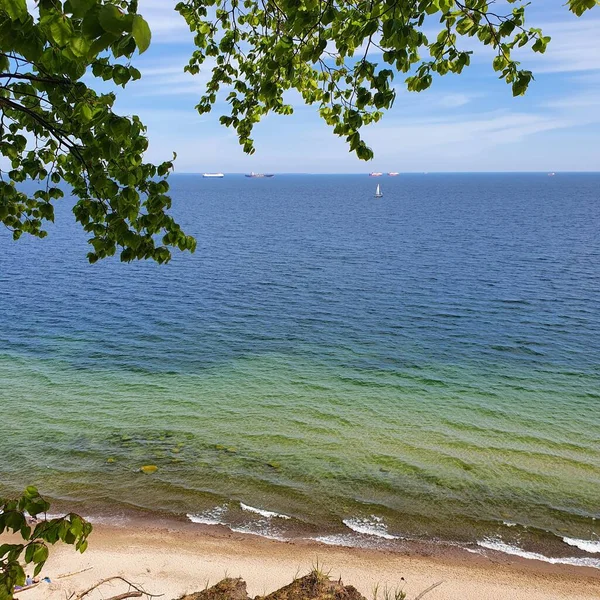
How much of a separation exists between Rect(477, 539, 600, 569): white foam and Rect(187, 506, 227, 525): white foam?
670 cm

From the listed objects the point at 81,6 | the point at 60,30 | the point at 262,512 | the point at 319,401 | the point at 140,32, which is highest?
the point at 60,30

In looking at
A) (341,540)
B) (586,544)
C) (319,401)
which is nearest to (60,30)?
(341,540)

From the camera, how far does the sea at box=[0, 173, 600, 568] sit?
15148 mm

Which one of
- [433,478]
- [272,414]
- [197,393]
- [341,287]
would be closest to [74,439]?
[197,393]

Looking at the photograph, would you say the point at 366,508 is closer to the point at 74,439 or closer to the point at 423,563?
the point at 423,563

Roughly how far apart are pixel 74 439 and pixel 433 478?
1197cm

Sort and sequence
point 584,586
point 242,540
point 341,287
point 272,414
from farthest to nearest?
point 341,287 < point 272,414 < point 242,540 < point 584,586

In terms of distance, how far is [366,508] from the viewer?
49.8 ft

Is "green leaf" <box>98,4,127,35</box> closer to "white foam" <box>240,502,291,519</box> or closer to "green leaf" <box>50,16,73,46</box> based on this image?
"green leaf" <box>50,16,73,46</box>

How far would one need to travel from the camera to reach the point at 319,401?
22.1 m

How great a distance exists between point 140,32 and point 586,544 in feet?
51.0

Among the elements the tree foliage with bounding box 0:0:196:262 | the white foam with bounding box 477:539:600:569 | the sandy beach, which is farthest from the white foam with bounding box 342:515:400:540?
the tree foliage with bounding box 0:0:196:262

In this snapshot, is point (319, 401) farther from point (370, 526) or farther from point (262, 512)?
point (370, 526)

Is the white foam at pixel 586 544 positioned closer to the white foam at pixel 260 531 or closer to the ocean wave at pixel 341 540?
the ocean wave at pixel 341 540
